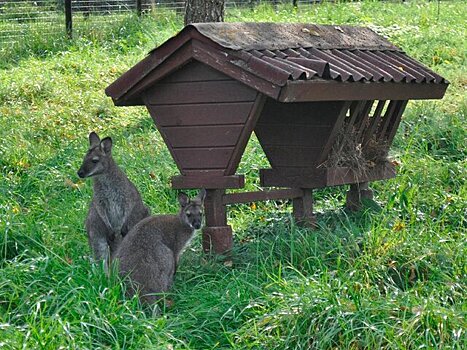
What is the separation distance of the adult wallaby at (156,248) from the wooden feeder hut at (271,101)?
0.97 ft

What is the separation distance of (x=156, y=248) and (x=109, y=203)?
109 centimetres

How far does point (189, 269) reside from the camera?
789cm

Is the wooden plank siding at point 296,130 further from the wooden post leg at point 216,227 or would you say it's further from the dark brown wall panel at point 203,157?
the dark brown wall panel at point 203,157

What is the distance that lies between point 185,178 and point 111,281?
153 cm

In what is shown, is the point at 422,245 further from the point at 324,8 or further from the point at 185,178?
the point at 324,8

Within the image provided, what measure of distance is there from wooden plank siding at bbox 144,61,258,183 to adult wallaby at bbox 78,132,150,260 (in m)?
0.45

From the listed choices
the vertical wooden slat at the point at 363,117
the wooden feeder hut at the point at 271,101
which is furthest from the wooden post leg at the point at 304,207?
the vertical wooden slat at the point at 363,117

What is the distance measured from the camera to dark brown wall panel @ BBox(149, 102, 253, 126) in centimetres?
786

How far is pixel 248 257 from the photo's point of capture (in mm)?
8008

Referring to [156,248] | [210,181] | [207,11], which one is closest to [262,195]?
[210,181]

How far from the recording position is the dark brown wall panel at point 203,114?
309 inches

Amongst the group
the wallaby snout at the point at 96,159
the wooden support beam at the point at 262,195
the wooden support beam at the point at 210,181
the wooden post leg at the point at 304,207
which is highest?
the wooden support beam at the point at 210,181

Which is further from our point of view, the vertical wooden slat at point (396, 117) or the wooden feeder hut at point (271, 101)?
the vertical wooden slat at point (396, 117)

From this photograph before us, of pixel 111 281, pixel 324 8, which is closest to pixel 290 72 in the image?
pixel 111 281
